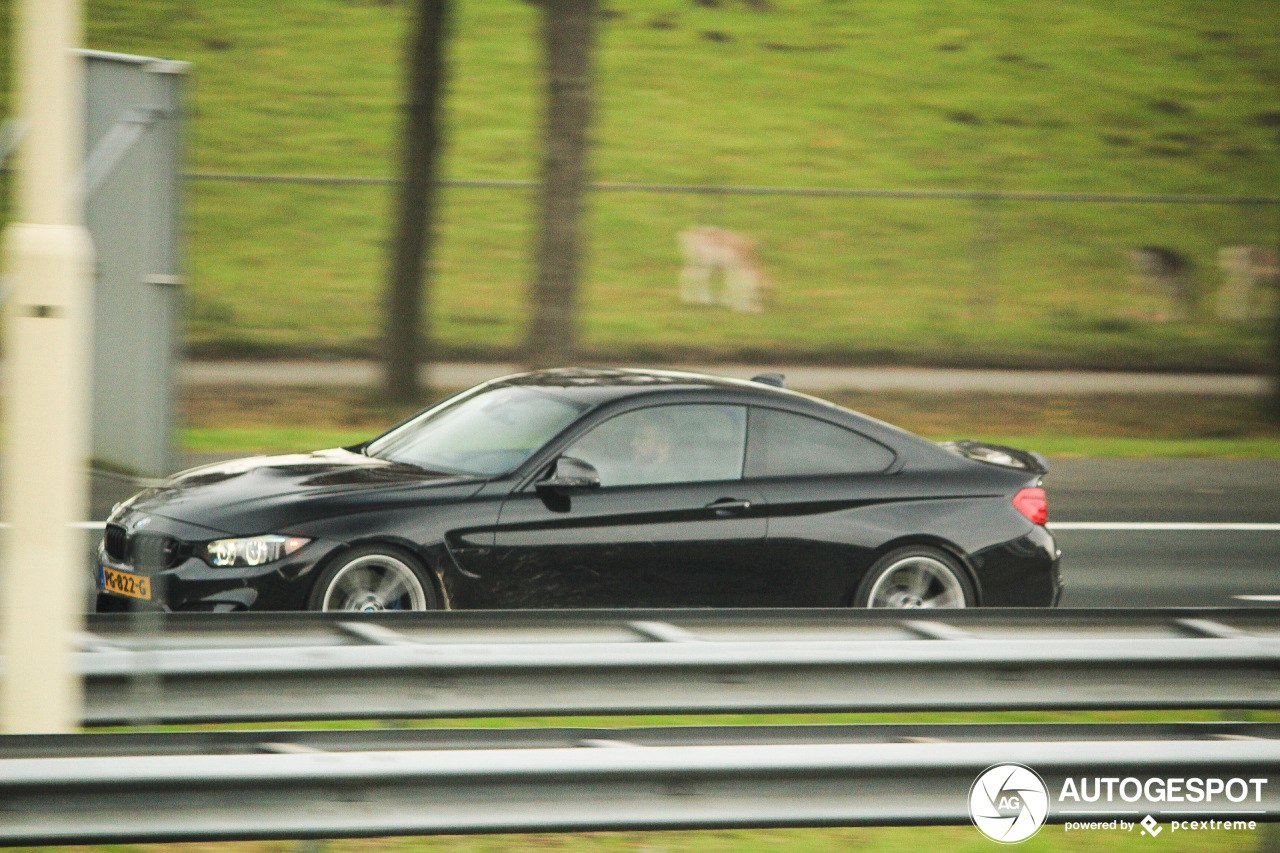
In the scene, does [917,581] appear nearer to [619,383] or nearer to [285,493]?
[619,383]

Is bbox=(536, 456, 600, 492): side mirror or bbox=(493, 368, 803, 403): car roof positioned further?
bbox=(493, 368, 803, 403): car roof

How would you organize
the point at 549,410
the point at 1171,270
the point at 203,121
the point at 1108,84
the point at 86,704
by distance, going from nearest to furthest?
1. the point at 86,704
2. the point at 549,410
3. the point at 1171,270
4. the point at 203,121
5. the point at 1108,84

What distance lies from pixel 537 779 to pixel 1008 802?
124 cm

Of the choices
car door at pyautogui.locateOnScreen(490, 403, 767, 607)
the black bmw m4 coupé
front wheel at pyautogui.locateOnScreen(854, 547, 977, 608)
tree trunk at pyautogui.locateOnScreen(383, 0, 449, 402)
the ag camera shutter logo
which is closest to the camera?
the ag camera shutter logo

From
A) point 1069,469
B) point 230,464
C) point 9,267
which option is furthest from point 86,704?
point 1069,469

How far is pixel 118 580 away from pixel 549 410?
2.25m

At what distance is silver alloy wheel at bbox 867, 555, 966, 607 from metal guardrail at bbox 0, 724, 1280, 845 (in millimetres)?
3550

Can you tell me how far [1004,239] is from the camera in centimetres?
2194

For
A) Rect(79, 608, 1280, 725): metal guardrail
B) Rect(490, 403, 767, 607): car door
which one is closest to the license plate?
Rect(490, 403, 767, 607): car door

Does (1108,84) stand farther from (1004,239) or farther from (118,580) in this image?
(118,580)

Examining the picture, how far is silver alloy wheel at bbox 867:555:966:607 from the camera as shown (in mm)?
7840

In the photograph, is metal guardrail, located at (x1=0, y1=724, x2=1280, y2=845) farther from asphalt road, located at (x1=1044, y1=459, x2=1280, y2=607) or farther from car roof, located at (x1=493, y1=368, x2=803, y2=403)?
asphalt road, located at (x1=1044, y1=459, x2=1280, y2=607)

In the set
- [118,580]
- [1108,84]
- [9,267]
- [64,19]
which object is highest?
[1108,84]

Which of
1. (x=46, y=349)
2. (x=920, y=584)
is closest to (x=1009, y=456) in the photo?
(x=920, y=584)
